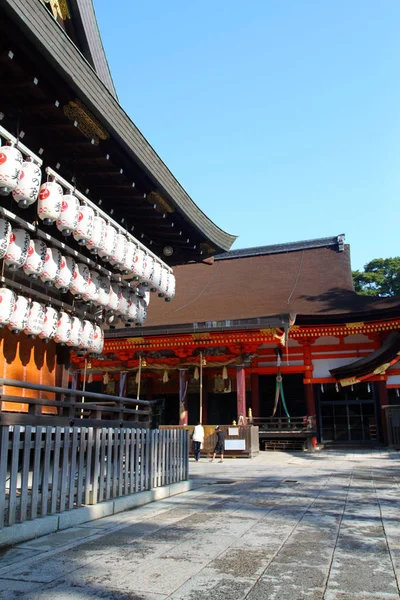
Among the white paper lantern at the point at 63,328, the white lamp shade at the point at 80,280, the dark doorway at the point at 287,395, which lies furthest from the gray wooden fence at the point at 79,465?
the dark doorway at the point at 287,395

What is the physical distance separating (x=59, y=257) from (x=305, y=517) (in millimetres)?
5144

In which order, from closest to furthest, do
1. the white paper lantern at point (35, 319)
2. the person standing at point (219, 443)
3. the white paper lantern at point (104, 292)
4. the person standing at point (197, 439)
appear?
→ 1. the white paper lantern at point (35, 319)
2. the white paper lantern at point (104, 292)
3. the person standing at point (197, 439)
4. the person standing at point (219, 443)

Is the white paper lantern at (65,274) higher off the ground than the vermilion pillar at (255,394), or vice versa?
the white paper lantern at (65,274)

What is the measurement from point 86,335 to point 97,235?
2.21m

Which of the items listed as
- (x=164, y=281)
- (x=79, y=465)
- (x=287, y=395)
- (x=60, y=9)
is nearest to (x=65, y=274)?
(x=164, y=281)

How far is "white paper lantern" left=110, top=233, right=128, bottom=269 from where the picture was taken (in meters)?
8.28

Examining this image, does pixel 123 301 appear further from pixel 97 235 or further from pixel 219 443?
pixel 219 443

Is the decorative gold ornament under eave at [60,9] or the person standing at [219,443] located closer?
the decorative gold ornament under eave at [60,9]

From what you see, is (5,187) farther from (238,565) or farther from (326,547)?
(326,547)

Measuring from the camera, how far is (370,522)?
5.33m

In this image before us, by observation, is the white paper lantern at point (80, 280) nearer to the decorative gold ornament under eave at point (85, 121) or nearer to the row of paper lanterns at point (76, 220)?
the row of paper lanterns at point (76, 220)

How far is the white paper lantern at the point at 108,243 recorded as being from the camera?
796 cm

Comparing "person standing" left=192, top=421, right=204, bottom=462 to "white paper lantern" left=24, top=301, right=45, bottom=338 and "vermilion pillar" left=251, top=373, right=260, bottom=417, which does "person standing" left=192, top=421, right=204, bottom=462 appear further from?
"white paper lantern" left=24, top=301, right=45, bottom=338

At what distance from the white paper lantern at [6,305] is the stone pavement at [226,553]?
10.3 feet
